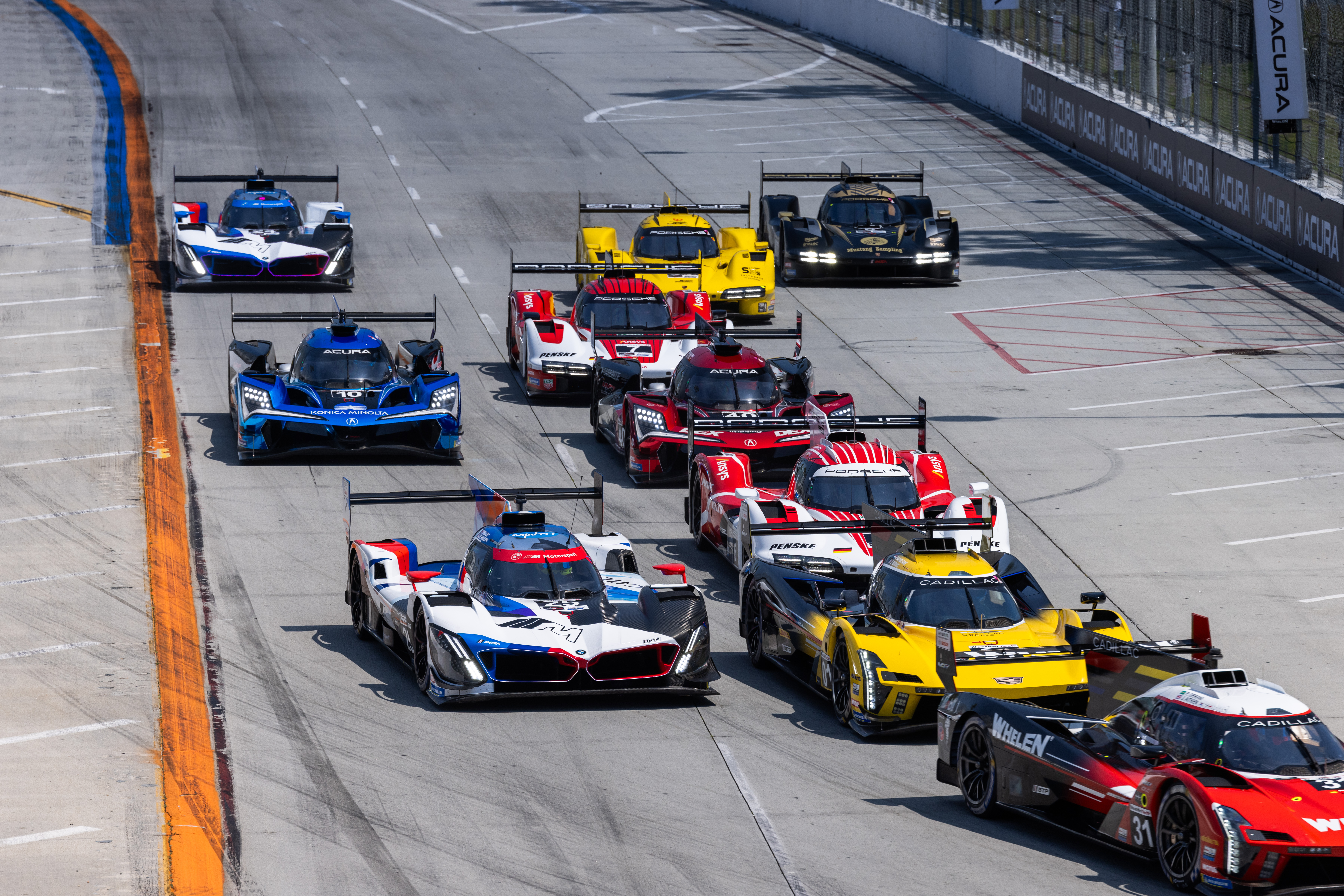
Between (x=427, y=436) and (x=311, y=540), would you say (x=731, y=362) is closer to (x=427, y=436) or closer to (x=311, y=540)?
(x=427, y=436)

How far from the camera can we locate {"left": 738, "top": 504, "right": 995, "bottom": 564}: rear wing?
19.5 meters

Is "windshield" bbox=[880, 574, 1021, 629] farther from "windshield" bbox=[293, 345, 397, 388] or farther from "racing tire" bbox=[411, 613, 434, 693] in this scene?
"windshield" bbox=[293, 345, 397, 388]

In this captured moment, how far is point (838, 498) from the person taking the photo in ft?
72.2

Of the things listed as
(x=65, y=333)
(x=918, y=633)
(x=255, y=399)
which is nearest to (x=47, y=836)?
(x=918, y=633)

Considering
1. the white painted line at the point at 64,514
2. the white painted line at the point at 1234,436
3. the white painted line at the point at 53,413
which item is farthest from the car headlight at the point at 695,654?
the white painted line at the point at 53,413

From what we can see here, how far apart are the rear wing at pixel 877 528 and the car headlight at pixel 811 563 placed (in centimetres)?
26

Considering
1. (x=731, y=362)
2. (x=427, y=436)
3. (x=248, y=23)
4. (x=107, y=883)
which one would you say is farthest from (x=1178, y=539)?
(x=248, y=23)

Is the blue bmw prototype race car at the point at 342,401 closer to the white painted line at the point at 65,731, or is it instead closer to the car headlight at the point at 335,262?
the car headlight at the point at 335,262

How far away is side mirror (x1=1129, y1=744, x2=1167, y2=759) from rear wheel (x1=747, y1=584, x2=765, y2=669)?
221 inches

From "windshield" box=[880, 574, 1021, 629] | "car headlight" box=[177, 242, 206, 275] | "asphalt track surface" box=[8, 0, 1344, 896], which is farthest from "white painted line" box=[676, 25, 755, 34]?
"windshield" box=[880, 574, 1021, 629]

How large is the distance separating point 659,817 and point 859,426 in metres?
9.10

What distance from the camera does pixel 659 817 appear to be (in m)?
14.6

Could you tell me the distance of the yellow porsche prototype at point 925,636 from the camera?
16.6 m

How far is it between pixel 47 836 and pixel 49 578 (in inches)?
309
